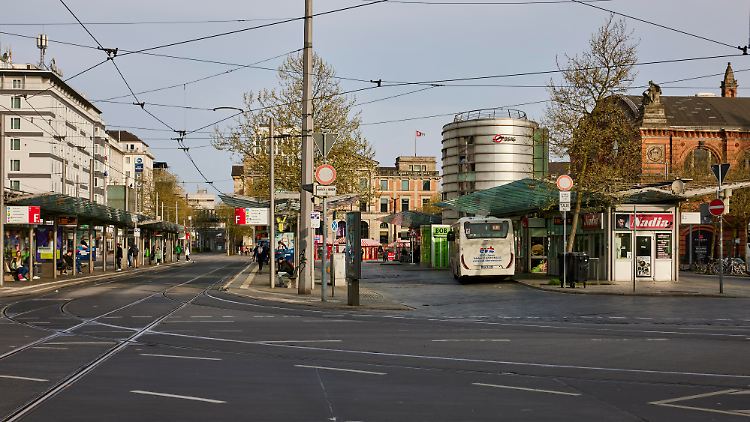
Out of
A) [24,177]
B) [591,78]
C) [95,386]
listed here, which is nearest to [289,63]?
[591,78]

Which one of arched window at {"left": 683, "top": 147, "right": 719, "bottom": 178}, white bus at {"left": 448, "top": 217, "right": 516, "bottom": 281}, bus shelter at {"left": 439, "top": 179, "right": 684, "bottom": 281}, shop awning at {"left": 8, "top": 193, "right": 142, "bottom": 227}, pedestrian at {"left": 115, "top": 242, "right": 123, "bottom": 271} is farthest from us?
arched window at {"left": 683, "top": 147, "right": 719, "bottom": 178}

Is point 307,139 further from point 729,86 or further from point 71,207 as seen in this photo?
point 729,86

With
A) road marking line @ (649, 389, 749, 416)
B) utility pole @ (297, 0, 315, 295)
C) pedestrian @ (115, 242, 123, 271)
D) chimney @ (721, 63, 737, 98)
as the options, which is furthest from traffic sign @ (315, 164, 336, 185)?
chimney @ (721, 63, 737, 98)

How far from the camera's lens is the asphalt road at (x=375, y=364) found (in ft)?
30.6

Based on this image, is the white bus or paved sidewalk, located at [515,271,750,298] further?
the white bus

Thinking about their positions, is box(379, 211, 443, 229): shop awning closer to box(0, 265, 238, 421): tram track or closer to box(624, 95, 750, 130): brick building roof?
box(624, 95, 750, 130): brick building roof

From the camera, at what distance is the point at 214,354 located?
1441cm

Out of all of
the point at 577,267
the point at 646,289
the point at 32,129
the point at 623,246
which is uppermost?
the point at 32,129

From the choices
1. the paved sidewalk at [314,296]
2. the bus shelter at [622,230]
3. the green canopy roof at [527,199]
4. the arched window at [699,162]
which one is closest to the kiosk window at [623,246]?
the bus shelter at [622,230]

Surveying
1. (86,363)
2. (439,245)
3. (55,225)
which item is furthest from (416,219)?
(86,363)

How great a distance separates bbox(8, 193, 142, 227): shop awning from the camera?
133 feet

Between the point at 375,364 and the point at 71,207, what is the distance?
35.2 metres

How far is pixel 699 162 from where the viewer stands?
254 feet

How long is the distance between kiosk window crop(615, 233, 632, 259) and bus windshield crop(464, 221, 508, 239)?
4784mm
